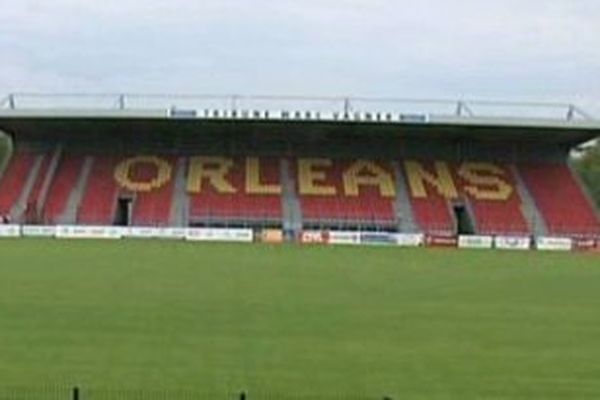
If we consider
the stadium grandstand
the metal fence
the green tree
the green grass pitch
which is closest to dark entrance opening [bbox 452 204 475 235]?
the stadium grandstand

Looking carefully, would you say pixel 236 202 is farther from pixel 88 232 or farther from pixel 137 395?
pixel 137 395

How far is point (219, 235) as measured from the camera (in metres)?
53.6

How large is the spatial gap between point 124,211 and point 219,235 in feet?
23.7

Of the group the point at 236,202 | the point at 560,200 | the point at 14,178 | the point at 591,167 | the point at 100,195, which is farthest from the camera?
the point at 591,167

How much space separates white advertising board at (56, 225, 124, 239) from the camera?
5319 cm

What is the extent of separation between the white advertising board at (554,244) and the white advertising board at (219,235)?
12686 mm

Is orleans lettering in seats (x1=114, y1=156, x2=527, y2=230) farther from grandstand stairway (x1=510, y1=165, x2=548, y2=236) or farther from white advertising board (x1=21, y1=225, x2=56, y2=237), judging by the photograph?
white advertising board (x1=21, y1=225, x2=56, y2=237)

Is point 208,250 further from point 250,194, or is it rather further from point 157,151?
point 157,151

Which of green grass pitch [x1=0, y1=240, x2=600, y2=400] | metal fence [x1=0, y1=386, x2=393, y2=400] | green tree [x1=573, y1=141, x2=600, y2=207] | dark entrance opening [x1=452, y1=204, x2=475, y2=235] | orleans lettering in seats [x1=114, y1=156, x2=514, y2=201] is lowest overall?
metal fence [x1=0, y1=386, x2=393, y2=400]

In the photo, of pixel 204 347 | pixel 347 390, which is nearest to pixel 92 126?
pixel 204 347

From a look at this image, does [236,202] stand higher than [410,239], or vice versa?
[236,202]

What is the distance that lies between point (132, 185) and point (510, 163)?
755 inches

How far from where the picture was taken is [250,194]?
192 ft

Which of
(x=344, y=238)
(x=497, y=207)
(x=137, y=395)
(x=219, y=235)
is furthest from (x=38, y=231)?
(x=137, y=395)
